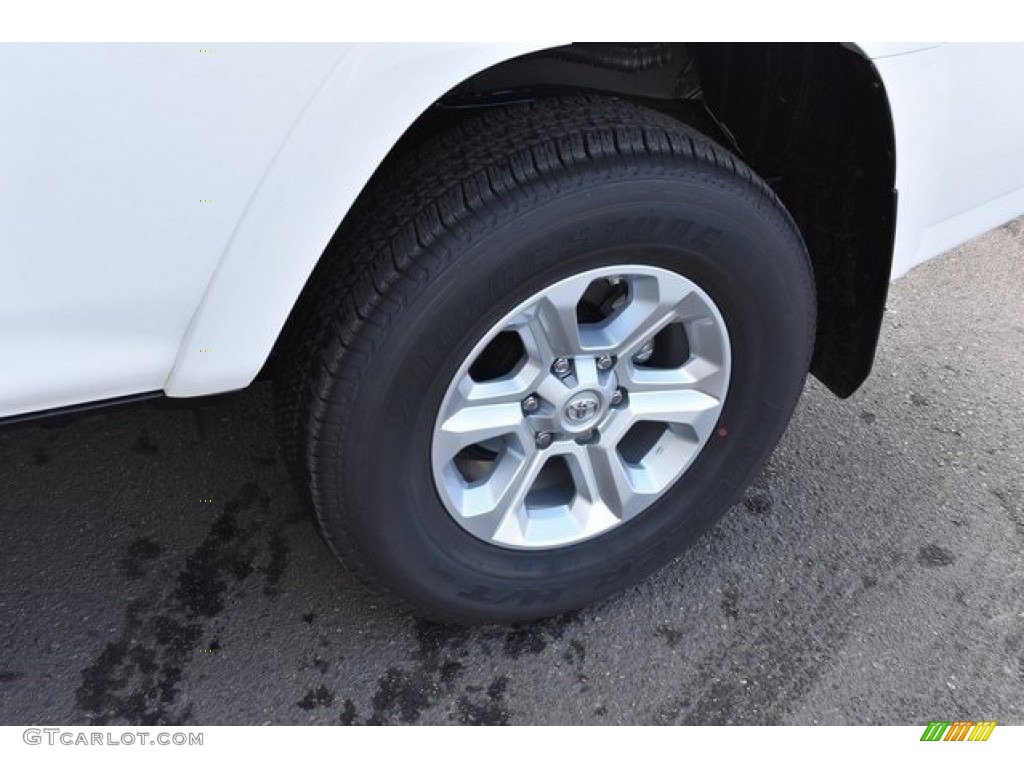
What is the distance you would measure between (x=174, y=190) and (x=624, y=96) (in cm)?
90

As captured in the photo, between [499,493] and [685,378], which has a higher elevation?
[685,378]

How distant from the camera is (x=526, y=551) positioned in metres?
1.78

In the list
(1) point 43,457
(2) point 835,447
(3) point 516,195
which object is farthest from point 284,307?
(2) point 835,447

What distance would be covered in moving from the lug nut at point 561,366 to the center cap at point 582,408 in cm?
5

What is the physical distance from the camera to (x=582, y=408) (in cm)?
167

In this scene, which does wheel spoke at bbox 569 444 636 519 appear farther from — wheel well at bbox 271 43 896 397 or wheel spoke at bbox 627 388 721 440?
wheel well at bbox 271 43 896 397

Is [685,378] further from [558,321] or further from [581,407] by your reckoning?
[558,321]

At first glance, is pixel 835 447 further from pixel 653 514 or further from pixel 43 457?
pixel 43 457

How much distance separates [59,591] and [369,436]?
876 mm
